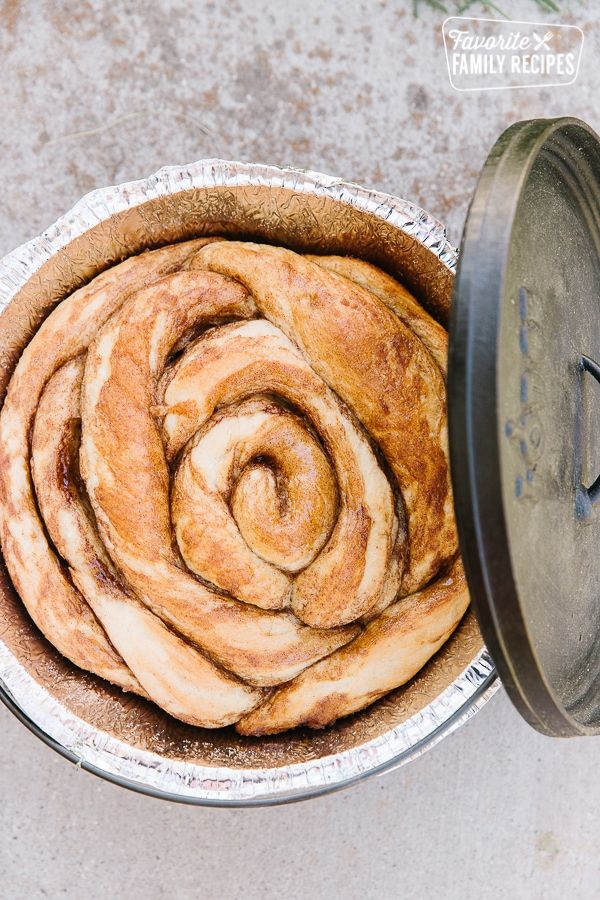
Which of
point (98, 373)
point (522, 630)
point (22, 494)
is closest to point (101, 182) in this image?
point (98, 373)

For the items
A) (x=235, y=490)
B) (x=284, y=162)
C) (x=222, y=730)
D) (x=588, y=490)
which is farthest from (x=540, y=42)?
(x=222, y=730)

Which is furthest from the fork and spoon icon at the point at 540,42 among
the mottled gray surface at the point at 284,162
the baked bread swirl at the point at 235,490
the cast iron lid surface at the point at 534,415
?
the baked bread swirl at the point at 235,490

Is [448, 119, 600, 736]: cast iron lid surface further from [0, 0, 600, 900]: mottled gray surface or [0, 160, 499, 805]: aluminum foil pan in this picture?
[0, 0, 600, 900]: mottled gray surface

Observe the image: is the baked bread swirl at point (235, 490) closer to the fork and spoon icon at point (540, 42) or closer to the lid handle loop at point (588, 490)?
the lid handle loop at point (588, 490)

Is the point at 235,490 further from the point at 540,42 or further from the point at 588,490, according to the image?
the point at 540,42

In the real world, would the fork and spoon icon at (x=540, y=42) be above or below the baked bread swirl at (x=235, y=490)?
above

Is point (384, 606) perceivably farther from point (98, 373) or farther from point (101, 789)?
point (101, 789)
